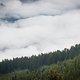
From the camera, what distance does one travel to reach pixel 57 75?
265 ft

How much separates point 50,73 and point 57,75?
210 centimetres

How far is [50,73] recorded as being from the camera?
8050 centimetres
